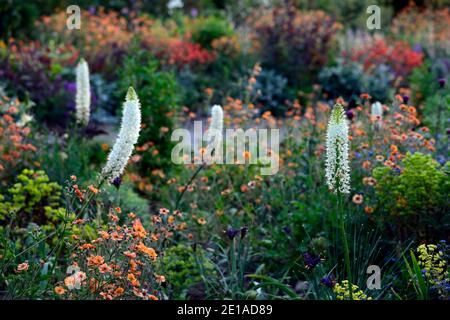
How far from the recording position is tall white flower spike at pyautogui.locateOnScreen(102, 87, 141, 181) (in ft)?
11.0

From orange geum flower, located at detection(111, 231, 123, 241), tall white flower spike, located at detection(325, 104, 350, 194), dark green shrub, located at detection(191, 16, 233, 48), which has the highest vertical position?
dark green shrub, located at detection(191, 16, 233, 48)

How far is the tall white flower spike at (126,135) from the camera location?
335 cm

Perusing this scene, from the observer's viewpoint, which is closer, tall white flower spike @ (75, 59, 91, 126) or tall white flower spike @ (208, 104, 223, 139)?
tall white flower spike @ (208, 104, 223, 139)

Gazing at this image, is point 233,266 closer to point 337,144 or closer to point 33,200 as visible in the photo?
point 337,144

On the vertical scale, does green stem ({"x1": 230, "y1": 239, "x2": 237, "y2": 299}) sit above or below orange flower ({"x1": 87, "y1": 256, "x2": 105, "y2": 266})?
below

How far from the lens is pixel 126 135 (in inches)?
133

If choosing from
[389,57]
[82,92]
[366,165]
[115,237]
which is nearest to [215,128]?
[366,165]

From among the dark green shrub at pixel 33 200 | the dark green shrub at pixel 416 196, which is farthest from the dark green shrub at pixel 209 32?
the dark green shrub at pixel 416 196

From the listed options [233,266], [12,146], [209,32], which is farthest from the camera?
[209,32]

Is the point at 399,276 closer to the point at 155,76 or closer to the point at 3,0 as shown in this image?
the point at 155,76

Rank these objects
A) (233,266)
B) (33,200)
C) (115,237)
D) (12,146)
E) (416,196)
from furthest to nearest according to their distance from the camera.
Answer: (12,146) < (33,200) < (416,196) < (233,266) < (115,237)

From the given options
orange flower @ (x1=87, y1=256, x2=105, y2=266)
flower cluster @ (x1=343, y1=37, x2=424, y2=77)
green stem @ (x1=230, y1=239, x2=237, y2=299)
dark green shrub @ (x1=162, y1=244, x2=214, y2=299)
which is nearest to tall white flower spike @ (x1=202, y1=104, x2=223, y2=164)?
dark green shrub @ (x1=162, y1=244, x2=214, y2=299)

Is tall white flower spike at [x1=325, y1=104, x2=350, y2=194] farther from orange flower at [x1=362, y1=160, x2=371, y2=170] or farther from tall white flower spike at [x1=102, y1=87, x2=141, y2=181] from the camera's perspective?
orange flower at [x1=362, y1=160, x2=371, y2=170]
